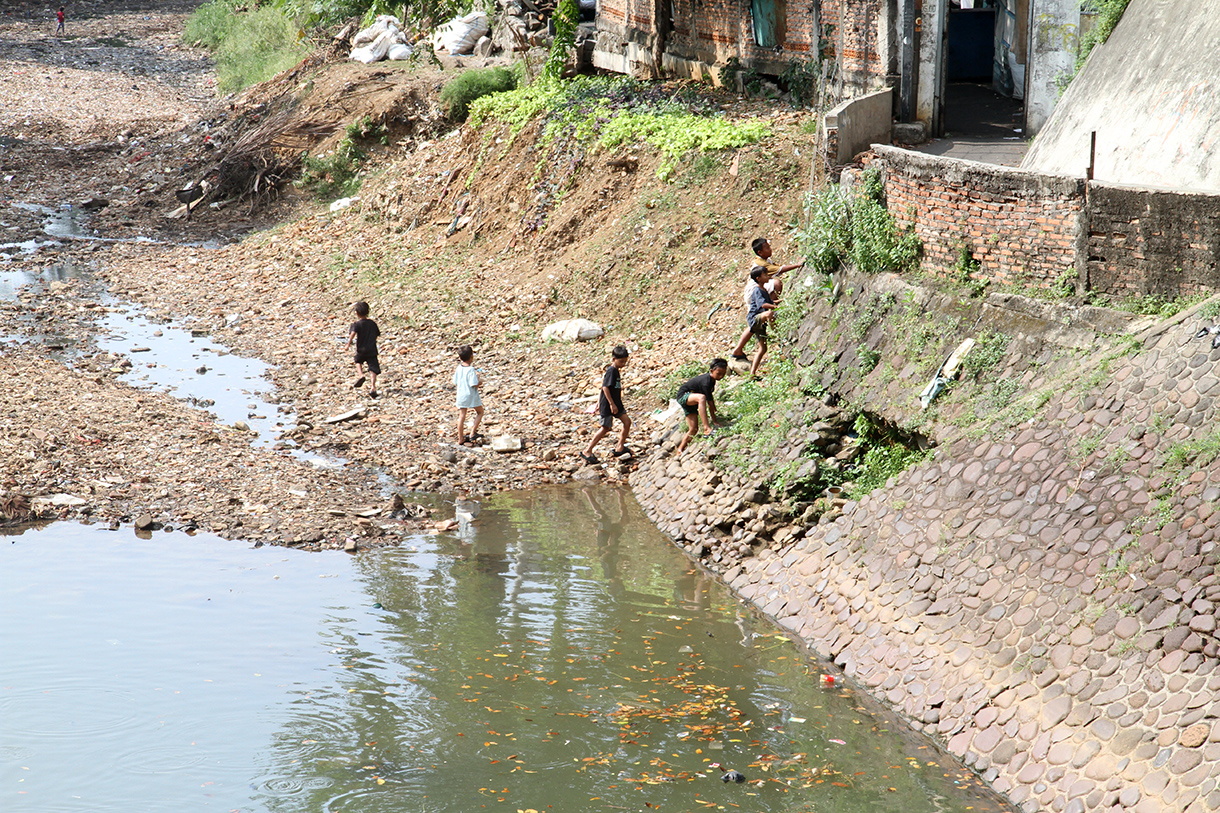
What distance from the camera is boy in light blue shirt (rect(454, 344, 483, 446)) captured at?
12.6 meters

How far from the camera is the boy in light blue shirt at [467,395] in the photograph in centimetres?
1265

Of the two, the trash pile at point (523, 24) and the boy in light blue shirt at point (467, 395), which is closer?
the boy in light blue shirt at point (467, 395)

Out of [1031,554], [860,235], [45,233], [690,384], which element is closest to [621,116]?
[860,235]

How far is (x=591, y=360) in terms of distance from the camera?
574 inches

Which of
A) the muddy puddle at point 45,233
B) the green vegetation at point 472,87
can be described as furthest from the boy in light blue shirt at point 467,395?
the muddy puddle at point 45,233

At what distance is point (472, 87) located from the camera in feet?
69.7

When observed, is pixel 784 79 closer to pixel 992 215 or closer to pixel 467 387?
pixel 992 215

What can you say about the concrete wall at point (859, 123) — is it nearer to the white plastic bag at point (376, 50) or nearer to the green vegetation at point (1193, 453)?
the green vegetation at point (1193, 453)

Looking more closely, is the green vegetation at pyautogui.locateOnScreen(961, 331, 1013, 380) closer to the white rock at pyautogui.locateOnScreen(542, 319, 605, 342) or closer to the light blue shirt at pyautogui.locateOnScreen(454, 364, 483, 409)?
the light blue shirt at pyautogui.locateOnScreen(454, 364, 483, 409)

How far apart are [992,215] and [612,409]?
452 centimetres

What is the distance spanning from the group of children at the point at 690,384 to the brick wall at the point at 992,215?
190 cm

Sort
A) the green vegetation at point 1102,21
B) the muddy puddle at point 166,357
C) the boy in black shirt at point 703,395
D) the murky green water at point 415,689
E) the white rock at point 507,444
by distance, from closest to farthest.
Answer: the murky green water at point 415,689, the boy in black shirt at point 703,395, the green vegetation at point 1102,21, the white rock at point 507,444, the muddy puddle at point 166,357

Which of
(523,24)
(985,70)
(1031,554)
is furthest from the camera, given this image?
(523,24)

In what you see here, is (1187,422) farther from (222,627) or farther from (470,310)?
(470,310)
